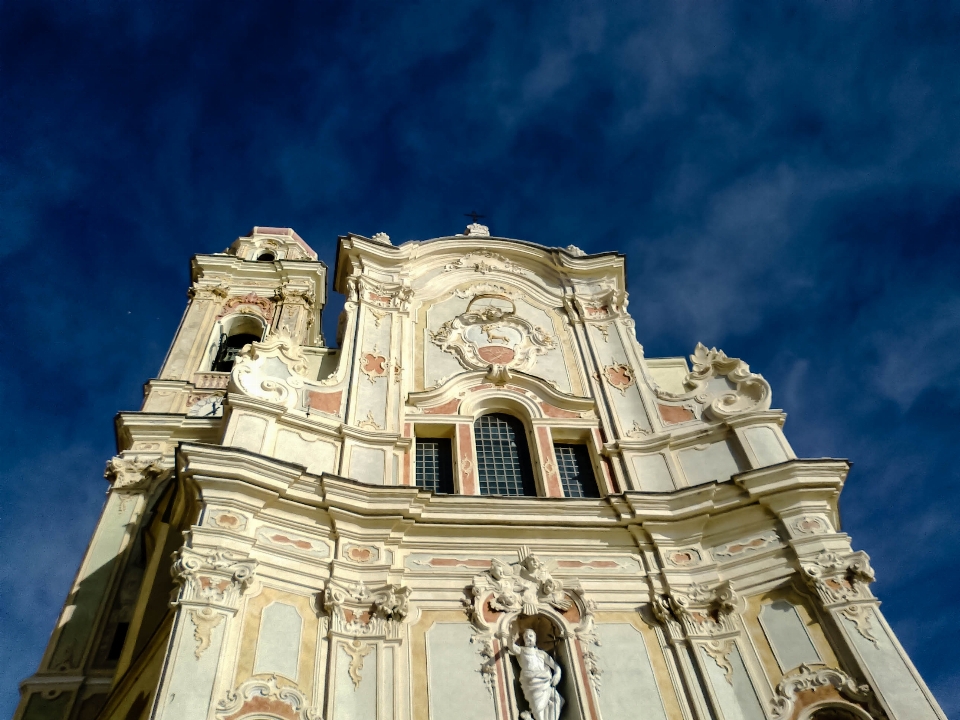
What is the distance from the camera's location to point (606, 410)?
16.1 metres

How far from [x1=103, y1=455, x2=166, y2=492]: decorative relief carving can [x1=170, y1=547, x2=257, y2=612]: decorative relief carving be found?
20.6 feet

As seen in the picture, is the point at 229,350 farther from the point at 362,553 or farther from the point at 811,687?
the point at 811,687

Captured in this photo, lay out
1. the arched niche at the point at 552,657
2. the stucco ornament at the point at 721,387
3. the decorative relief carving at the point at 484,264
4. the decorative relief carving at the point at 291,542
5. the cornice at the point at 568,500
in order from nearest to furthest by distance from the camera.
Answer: the arched niche at the point at 552,657 → the decorative relief carving at the point at 291,542 → the cornice at the point at 568,500 → the stucco ornament at the point at 721,387 → the decorative relief carving at the point at 484,264

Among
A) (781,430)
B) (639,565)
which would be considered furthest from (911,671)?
(781,430)

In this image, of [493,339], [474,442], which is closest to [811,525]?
[474,442]

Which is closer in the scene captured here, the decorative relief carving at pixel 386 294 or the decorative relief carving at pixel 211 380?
the decorative relief carving at pixel 386 294

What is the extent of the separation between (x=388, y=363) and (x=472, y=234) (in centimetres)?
578

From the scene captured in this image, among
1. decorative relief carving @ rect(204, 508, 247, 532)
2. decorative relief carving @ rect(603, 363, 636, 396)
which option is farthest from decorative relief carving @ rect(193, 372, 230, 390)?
decorative relief carving @ rect(603, 363, 636, 396)

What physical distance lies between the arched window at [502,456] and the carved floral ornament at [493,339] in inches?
39.6

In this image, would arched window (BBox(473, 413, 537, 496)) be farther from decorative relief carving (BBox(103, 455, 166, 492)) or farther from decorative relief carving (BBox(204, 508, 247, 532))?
decorative relief carving (BBox(103, 455, 166, 492))

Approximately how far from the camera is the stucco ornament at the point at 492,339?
1717 centimetres

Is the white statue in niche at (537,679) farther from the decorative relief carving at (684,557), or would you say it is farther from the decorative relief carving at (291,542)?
the decorative relief carving at (291,542)

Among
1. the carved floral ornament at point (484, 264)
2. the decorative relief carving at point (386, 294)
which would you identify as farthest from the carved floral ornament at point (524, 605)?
the carved floral ornament at point (484, 264)

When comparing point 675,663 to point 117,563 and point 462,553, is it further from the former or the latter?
point 117,563
